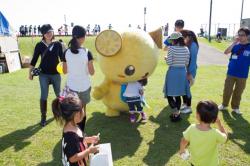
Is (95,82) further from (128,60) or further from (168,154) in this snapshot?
(168,154)

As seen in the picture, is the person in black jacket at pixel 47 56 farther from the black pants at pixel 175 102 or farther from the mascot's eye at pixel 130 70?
the black pants at pixel 175 102

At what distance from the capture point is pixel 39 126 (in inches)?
227

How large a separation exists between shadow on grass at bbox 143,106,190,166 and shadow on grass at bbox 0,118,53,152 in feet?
6.80

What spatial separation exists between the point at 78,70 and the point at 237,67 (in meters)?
3.56

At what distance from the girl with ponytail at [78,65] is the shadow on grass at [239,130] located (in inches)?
101

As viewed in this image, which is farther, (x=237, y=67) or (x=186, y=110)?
(x=186, y=110)

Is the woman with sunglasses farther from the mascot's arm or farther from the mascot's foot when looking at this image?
the mascot's arm

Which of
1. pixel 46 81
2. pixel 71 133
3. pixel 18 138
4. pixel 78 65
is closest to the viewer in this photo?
pixel 71 133

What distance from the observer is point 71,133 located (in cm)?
246

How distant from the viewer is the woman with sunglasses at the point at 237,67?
237 inches

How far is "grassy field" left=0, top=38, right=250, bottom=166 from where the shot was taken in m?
4.33

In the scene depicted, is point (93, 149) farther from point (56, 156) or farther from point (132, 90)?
point (132, 90)

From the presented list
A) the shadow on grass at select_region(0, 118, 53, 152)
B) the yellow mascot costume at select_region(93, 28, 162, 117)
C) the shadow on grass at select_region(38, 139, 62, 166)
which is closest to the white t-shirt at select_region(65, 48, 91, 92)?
the yellow mascot costume at select_region(93, 28, 162, 117)

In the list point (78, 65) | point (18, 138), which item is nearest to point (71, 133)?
point (78, 65)
